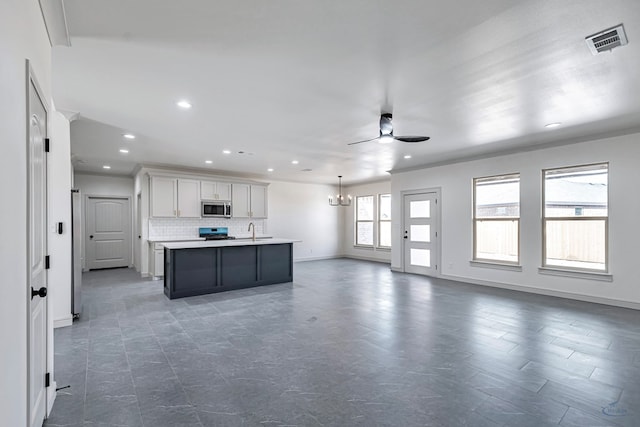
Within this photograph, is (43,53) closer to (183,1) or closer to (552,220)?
(183,1)

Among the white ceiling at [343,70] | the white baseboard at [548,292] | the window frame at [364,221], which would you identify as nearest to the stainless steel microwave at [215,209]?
the white ceiling at [343,70]

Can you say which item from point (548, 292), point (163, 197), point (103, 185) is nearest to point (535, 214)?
point (548, 292)

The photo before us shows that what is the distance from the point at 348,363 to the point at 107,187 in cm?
876

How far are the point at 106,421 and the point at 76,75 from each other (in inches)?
116

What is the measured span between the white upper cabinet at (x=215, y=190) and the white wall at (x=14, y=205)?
6.37m

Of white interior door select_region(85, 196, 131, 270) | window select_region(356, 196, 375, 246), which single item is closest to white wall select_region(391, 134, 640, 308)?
window select_region(356, 196, 375, 246)

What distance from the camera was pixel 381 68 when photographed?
2850 mm

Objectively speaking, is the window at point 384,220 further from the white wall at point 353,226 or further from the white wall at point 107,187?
the white wall at point 107,187

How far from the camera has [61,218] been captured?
3.98 meters

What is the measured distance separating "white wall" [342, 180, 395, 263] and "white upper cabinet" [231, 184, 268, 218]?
338 cm

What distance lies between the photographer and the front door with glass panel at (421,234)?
7543 millimetres

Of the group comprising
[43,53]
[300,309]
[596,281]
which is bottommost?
[300,309]

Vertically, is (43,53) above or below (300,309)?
above

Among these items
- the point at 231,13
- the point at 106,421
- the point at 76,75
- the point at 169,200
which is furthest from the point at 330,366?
the point at 169,200
